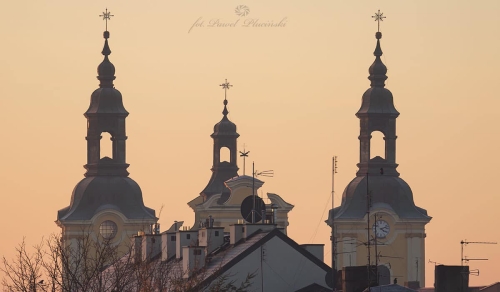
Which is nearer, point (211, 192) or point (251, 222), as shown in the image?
point (251, 222)

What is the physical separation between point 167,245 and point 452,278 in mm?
28591

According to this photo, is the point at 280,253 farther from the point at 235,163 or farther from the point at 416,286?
the point at 235,163

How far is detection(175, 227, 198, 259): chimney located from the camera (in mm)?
127744

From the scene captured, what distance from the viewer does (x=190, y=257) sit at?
395 ft

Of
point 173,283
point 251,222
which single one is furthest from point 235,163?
point 173,283

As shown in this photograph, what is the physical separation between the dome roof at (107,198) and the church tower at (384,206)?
1009 cm

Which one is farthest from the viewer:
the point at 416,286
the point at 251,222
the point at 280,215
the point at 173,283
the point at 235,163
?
the point at 235,163

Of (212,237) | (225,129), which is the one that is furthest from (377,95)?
(212,237)

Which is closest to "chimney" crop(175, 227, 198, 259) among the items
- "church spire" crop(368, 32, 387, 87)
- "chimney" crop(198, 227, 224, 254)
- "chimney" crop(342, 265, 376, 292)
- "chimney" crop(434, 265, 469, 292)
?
"chimney" crop(198, 227, 224, 254)

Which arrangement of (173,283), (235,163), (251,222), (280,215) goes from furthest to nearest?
1. (235,163)
2. (280,215)
3. (251,222)
4. (173,283)

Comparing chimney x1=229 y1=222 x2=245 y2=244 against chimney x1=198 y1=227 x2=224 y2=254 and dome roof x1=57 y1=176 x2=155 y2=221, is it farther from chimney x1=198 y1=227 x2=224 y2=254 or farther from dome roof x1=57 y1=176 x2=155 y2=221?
dome roof x1=57 y1=176 x2=155 y2=221

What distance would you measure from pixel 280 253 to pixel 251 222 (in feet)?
36.1

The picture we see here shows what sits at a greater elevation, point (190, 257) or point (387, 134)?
point (387, 134)

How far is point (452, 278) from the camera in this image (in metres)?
103
